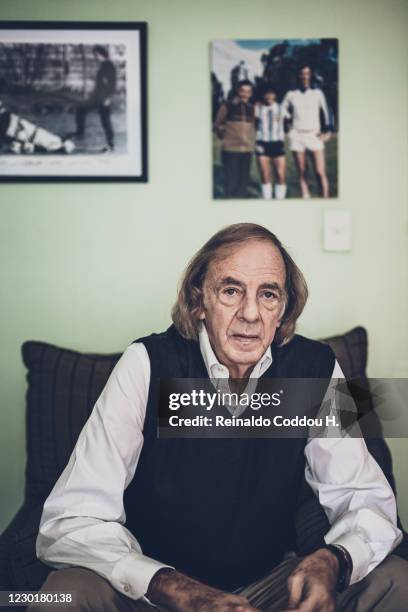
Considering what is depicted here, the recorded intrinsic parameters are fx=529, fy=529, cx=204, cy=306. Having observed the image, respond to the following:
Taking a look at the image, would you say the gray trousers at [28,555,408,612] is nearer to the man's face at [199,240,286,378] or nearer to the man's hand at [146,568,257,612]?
the man's hand at [146,568,257,612]

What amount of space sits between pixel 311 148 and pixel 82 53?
65cm

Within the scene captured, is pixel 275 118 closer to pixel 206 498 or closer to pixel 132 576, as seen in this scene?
pixel 206 498

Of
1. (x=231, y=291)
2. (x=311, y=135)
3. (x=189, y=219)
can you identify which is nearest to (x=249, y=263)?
(x=231, y=291)

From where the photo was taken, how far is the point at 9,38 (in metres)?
1.37

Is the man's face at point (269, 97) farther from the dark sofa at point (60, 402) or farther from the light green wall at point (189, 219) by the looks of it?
the dark sofa at point (60, 402)

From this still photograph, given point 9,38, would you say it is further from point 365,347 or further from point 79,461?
point 365,347

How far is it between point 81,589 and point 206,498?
263 mm

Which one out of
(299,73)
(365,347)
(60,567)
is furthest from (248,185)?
(60,567)

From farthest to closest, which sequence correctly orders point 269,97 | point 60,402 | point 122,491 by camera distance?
1. point 269,97
2. point 60,402
3. point 122,491

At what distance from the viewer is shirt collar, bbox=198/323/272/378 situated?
1030 mm

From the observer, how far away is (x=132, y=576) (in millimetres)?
891

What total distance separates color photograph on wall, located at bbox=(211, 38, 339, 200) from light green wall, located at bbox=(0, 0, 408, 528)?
29 millimetres

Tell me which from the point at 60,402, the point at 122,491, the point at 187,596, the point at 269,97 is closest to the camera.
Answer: the point at 187,596

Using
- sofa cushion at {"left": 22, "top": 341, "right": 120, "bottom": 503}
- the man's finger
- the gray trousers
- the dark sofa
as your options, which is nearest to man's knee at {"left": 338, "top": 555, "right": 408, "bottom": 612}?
the gray trousers
